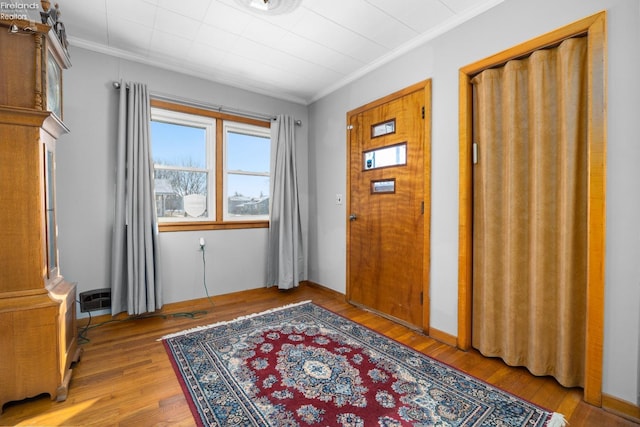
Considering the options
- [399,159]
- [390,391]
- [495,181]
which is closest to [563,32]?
[495,181]

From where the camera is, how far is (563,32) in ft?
5.67

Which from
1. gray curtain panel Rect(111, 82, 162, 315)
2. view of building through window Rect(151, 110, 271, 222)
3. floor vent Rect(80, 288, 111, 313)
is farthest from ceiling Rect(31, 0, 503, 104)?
floor vent Rect(80, 288, 111, 313)

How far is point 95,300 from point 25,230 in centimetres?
134

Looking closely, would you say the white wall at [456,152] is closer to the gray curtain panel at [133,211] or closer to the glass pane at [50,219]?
the gray curtain panel at [133,211]

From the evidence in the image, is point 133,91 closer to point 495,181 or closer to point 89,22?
point 89,22

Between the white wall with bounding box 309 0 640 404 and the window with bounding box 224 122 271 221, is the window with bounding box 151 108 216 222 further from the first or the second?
the white wall with bounding box 309 0 640 404

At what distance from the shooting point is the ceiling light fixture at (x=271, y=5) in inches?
80.8

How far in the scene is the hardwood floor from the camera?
4.99 ft

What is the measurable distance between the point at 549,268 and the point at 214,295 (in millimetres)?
3061

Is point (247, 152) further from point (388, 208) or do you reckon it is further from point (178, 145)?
point (388, 208)


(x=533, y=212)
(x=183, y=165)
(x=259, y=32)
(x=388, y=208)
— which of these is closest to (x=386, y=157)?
(x=388, y=208)

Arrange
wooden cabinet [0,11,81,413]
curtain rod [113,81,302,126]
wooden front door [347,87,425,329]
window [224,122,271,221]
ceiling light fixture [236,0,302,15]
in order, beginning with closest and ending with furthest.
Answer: wooden cabinet [0,11,81,413] < ceiling light fixture [236,0,302,15] < wooden front door [347,87,425,329] < curtain rod [113,81,302,126] < window [224,122,271,221]

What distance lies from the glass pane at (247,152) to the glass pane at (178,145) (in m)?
0.31

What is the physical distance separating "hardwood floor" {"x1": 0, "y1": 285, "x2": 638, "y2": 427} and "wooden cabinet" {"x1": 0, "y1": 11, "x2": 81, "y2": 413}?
0.14 metres
